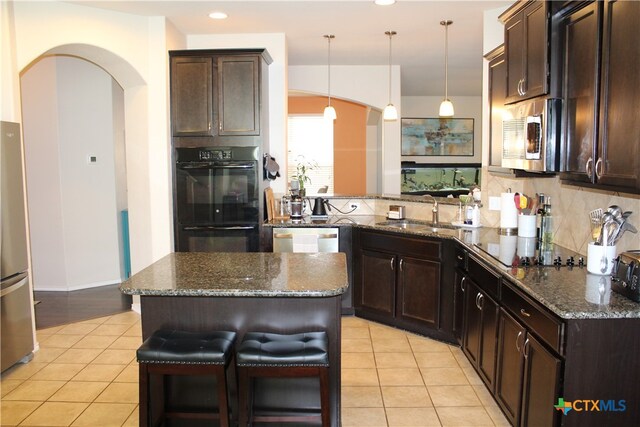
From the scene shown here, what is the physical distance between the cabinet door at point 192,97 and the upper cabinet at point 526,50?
256 centimetres

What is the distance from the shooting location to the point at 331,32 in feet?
16.5

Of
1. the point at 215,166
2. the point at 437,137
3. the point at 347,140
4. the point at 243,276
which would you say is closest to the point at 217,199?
the point at 215,166

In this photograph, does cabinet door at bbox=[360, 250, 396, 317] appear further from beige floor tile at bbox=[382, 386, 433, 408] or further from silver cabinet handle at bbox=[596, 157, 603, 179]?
silver cabinet handle at bbox=[596, 157, 603, 179]

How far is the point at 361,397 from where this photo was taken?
3.38 m

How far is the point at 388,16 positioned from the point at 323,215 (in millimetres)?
1907

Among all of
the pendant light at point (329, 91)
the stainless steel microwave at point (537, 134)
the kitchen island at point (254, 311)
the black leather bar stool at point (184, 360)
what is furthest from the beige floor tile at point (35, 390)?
the pendant light at point (329, 91)

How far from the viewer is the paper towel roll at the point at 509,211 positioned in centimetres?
405

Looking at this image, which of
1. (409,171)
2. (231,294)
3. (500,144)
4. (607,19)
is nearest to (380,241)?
(500,144)

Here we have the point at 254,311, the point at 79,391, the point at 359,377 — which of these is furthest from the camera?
the point at 359,377

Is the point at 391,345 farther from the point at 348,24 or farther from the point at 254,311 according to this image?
the point at 348,24

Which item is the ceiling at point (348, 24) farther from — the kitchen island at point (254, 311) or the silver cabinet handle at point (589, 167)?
the kitchen island at point (254, 311)

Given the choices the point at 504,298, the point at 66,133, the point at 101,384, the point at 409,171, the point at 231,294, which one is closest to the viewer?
the point at 231,294

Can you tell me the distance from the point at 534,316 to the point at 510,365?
49cm

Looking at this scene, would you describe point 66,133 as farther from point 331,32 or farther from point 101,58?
point 331,32
